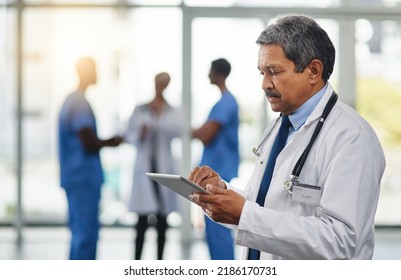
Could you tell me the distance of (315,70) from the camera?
2.01m

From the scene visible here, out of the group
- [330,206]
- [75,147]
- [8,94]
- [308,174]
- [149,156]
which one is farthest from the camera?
[8,94]

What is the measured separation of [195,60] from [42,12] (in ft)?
4.80

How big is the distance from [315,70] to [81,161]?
10.1ft

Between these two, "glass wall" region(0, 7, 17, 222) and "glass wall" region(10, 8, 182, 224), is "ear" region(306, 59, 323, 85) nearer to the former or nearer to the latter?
"glass wall" region(10, 8, 182, 224)

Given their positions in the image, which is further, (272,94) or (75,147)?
(75,147)

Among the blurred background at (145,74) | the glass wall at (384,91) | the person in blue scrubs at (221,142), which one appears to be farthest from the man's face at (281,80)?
the glass wall at (384,91)

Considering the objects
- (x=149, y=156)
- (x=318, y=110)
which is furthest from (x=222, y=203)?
(x=149, y=156)

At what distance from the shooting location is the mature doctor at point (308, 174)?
1855 millimetres

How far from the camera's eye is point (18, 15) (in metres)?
7.26

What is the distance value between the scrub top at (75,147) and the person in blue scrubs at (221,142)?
2.23 ft

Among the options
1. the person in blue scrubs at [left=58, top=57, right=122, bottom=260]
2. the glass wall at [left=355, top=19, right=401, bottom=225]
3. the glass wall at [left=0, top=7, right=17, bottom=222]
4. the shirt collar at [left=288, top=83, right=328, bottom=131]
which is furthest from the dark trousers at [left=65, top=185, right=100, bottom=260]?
the glass wall at [left=355, top=19, right=401, bottom=225]

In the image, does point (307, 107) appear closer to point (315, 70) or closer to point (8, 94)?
point (315, 70)

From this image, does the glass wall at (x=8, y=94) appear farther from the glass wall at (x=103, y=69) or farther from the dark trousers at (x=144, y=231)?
the dark trousers at (x=144, y=231)
